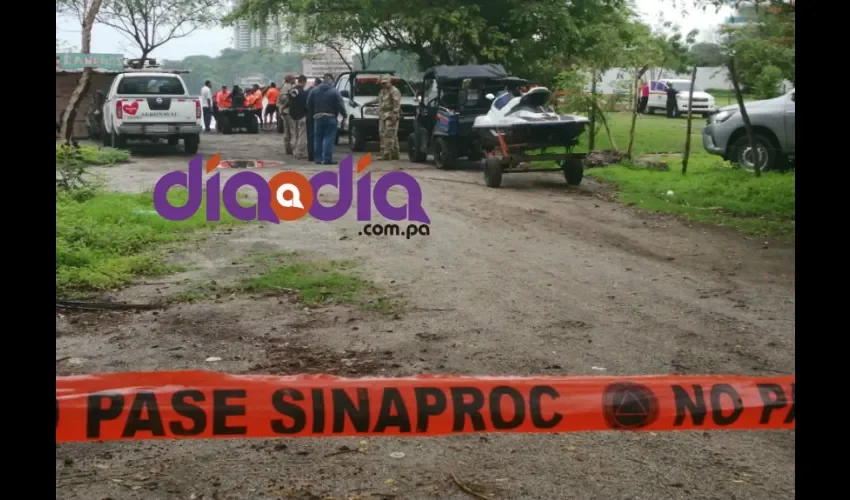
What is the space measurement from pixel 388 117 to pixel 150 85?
4.88m

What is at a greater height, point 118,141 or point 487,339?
point 118,141

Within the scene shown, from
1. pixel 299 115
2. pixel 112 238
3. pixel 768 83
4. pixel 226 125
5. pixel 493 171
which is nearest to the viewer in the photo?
pixel 112 238

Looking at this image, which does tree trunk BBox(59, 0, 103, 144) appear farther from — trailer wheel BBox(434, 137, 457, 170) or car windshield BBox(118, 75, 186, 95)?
trailer wheel BBox(434, 137, 457, 170)

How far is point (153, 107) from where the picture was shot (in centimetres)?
1908

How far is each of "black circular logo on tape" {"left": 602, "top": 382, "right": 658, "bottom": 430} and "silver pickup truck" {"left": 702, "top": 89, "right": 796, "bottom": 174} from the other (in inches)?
496

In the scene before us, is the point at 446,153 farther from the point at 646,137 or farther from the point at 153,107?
the point at 646,137

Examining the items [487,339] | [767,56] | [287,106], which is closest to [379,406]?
[487,339]

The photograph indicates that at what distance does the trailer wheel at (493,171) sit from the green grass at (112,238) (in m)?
4.45

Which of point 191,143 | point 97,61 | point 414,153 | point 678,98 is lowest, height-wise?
point 414,153

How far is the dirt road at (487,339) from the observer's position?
4164 mm

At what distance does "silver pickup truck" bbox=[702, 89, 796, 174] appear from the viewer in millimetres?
14891

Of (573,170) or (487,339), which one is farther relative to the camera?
(573,170)

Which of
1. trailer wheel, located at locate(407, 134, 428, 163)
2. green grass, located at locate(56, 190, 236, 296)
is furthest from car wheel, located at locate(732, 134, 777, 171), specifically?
green grass, located at locate(56, 190, 236, 296)
